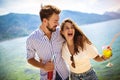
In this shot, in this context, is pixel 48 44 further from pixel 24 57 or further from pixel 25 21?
pixel 25 21

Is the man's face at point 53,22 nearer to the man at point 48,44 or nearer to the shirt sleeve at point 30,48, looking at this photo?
the man at point 48,44

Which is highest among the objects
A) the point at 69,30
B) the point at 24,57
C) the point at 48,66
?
the point at 69,30

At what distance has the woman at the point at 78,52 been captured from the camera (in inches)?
92.1

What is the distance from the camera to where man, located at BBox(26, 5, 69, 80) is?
7.89 feet

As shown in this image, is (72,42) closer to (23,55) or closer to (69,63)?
(69,63)

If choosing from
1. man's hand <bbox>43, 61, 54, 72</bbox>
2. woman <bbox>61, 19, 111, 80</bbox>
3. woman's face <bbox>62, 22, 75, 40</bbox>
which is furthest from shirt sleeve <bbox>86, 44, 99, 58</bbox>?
man's hand <bbox>43, 61, 54, 72</bbox>

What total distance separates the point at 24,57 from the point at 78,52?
65.1 inches

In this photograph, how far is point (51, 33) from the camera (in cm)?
248

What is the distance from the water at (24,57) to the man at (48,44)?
140 centimetres

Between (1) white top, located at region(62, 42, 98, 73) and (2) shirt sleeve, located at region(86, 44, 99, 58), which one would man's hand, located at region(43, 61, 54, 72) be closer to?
(1) white top, located at region(62, 42, 98, 73)

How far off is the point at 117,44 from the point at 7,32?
1.61 meters

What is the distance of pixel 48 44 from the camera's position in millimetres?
2451

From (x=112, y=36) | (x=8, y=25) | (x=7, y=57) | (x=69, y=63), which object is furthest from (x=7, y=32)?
(x=69, y=63)

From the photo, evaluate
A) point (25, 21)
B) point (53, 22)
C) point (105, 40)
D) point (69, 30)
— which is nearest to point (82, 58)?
point (69, 30)
